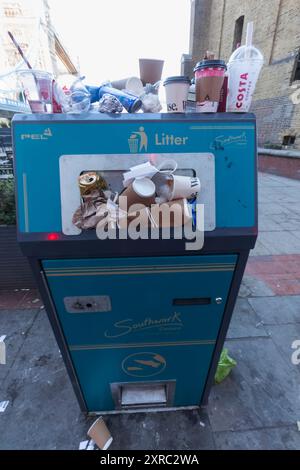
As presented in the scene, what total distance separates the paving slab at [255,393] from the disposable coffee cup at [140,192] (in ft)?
4.82

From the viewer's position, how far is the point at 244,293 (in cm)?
271


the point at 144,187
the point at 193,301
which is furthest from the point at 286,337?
the point at 144,187

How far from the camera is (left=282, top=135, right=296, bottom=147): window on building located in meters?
8.51

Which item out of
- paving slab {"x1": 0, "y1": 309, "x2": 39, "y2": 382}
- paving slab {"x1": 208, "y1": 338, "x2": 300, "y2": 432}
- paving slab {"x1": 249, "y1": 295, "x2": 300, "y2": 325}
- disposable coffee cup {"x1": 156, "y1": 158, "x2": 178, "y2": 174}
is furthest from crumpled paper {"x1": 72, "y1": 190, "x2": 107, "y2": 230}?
paving slab {"x1": 249, "y1": 295, "x2": 300, "y2": 325}

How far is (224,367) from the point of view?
6.02 ft

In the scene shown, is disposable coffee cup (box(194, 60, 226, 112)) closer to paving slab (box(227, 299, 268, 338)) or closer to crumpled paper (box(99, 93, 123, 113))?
crumpled paper (box(99, 93, 123, 113))

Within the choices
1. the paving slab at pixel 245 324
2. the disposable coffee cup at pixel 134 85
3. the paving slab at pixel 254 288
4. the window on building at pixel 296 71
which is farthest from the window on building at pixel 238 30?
the disposable coffee cup at pixel 134 85

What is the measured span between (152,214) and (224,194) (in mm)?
263

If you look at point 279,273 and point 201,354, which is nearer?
point 201,354

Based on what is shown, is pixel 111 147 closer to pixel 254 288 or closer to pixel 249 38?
pixel 249 38

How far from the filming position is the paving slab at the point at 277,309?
238 centimetres

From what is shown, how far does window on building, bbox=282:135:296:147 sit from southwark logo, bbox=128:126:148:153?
918 centimetres
